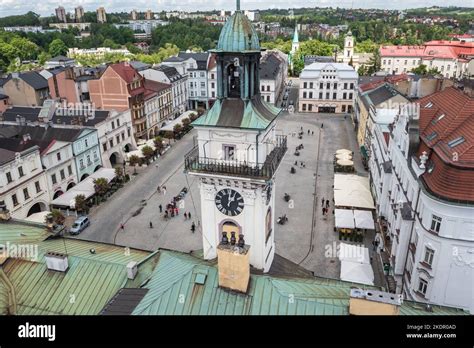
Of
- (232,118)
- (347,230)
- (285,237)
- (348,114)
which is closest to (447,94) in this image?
(347,230)

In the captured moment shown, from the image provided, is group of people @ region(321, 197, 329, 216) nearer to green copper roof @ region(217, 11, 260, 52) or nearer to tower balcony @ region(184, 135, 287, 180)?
tower balcony @ region(184, 135, 287, 180)

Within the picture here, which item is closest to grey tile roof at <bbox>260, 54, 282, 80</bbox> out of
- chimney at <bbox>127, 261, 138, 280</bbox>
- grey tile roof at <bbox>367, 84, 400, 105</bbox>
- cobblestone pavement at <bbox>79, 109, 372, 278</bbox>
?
cobblestone pavement at <bbox>79, 109, 372, 278</bbox>

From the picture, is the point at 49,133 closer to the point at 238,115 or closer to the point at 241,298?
the point at 238,115

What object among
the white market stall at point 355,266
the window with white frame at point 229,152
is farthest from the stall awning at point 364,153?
the window with white frame at point 229,152

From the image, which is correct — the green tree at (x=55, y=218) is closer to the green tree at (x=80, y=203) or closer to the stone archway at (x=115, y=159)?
the green tree at (x=80, y=203)

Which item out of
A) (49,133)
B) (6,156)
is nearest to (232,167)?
(6,156)

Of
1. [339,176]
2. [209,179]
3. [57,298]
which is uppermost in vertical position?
[209,179]

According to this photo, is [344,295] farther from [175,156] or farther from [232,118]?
[175,156]
